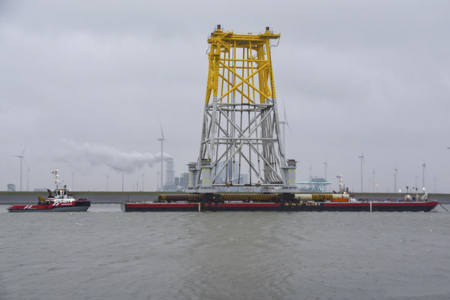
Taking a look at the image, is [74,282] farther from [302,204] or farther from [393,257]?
[302,204]

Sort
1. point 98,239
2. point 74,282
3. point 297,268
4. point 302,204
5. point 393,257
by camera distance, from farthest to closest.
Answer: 1. point 302,204
2. point 98,239
3. point 393,257
4. point 297,268
5. point 74,282

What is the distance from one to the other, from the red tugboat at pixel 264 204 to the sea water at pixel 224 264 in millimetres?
28394

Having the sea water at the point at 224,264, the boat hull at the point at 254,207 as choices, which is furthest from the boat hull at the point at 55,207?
the sea water at the point at 224,264

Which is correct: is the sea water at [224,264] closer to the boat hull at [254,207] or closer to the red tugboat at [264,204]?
the boat hull at [254,207]

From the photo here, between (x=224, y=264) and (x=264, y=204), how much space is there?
45963 mm

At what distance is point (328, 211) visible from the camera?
240 feet

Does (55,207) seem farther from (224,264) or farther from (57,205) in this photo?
(224,264)

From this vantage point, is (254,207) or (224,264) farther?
(254,207)

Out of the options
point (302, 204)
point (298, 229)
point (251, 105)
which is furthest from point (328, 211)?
point (298, 229)

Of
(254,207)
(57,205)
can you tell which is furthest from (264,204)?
(57,205)

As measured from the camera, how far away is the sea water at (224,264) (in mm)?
20781

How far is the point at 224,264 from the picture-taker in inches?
1026

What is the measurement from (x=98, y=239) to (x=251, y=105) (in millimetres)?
42159

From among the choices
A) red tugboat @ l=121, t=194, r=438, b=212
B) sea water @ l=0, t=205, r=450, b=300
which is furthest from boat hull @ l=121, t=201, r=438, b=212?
sea water @ l=0, t=205, r=450, b=300
